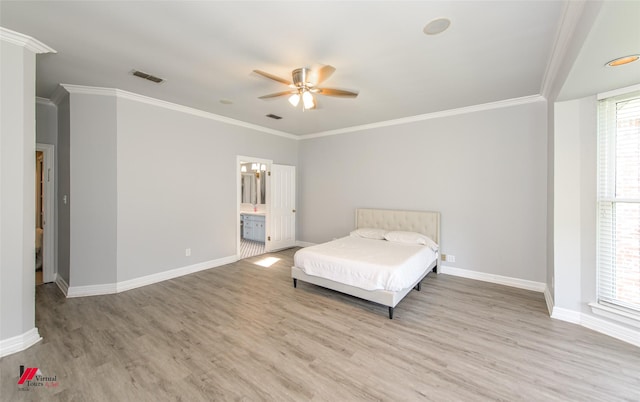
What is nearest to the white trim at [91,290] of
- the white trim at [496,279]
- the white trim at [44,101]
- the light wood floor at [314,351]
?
the light wood floor at [314,351]

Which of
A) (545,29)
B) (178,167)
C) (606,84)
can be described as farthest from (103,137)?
(606,84)

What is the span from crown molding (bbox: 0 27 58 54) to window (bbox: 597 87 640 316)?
18.4ft

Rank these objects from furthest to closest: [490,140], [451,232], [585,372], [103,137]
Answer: [451,232], [490,140], [103,137], [585,372]

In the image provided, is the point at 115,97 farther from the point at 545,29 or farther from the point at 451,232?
the point at 451,232

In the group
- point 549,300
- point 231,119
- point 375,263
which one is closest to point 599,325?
point 549,300

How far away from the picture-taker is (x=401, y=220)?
16.1 ft

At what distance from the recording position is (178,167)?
4.34 meters

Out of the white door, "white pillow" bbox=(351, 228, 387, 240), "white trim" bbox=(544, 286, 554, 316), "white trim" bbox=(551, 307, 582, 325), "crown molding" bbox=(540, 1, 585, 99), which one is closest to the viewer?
"crown molding" bbox=(540, 1, 585, 99)

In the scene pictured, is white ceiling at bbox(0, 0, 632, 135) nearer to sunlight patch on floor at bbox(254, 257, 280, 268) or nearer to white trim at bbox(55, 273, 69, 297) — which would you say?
white trim at bbox(55, 273, 69, 297)

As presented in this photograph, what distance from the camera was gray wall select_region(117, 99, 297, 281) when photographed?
379 cm

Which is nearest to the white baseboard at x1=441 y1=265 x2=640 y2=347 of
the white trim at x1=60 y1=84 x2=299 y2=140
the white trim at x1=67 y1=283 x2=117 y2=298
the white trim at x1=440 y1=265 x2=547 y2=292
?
the white trim at x1=440 y1=265 x2=547 y2=292

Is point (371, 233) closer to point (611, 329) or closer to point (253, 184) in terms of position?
point (611, 329)

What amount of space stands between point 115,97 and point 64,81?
1.70 ft

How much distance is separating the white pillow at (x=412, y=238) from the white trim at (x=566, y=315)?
1621 millimetres
